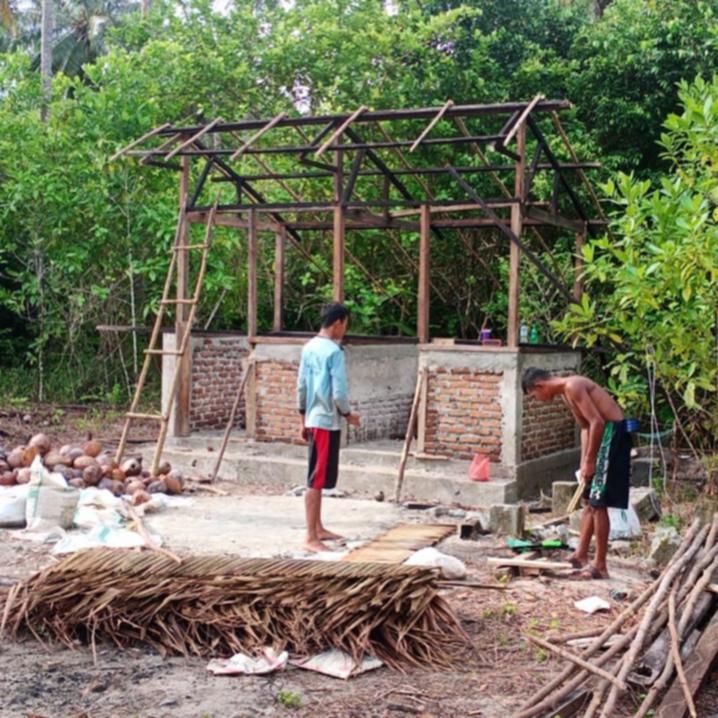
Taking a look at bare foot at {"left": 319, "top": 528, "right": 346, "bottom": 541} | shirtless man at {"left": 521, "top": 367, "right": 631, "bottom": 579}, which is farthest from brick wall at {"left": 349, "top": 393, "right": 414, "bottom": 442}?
shirtless man at {"left": 521, "top": 367, "right": 631, "bottom": 579}

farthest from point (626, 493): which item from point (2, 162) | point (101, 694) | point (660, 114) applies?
point (2, 162)

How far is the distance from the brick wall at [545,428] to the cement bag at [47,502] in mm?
4403

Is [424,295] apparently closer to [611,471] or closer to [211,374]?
[211,374]

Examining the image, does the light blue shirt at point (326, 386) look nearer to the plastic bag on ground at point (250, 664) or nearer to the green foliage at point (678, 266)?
the green foliage at point (678, 266)

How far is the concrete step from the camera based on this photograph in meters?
9.41

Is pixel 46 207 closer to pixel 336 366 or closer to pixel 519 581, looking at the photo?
pixel 336 366

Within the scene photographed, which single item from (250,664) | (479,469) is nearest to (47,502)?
(250,664)

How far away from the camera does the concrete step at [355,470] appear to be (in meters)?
9.41

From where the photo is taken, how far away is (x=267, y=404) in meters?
10.9

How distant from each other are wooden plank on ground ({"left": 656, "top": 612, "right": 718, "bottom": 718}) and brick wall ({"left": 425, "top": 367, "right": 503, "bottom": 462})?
496 cm

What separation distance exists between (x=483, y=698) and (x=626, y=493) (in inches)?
95.3

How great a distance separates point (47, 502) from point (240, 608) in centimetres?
333

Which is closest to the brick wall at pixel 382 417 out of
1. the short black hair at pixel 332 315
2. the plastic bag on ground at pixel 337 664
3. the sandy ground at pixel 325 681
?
the short black hair at pixel 332 315

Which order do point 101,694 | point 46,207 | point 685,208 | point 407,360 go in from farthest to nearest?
Answer: point 46,207 < point 407,360 < point 685,208 < point 101,694
